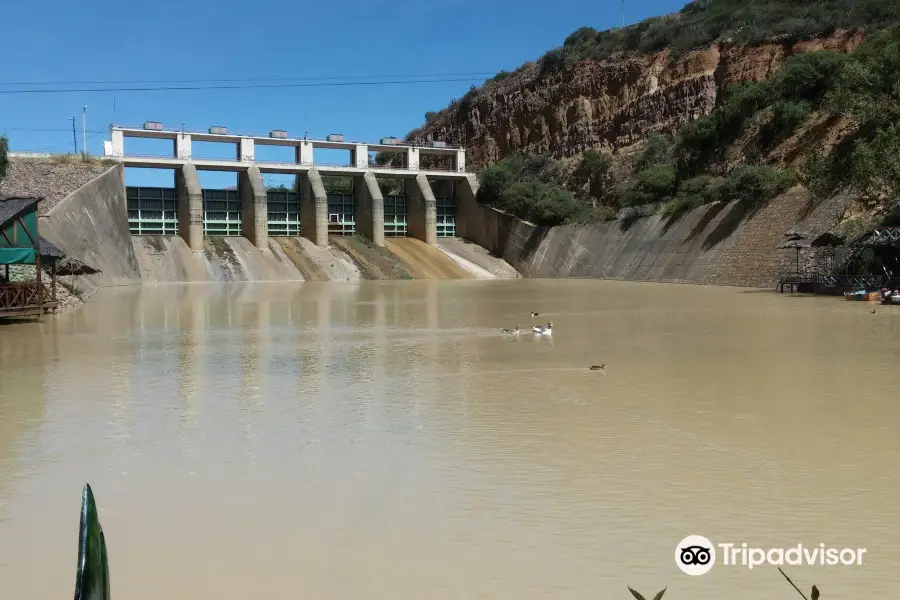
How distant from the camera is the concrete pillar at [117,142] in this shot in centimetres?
5388

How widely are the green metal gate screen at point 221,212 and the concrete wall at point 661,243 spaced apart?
18.1 meters

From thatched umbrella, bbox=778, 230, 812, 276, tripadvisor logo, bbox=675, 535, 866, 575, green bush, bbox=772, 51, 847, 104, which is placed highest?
green bush, bbox=772, 51, 847, 104

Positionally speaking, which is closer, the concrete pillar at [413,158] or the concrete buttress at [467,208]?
the concrete pillar at [413,158]

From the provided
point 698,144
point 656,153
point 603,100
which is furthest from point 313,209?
point 698,144

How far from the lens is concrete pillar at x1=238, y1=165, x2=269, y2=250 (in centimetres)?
5641

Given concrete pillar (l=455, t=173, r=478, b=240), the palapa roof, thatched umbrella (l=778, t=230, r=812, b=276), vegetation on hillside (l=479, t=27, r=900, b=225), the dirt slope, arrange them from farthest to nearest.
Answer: concrete pillar (l=455, t=173, r=478, b=240)
the dirt slope
thatched umbrella (l=778, t=230, r=812, b=276)
vegetation on hillside (l=479, t=27, r=900, b=225)
the palapa roof

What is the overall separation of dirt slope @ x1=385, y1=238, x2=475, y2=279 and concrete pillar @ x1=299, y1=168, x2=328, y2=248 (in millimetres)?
5143

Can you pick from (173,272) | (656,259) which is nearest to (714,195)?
(656,259)

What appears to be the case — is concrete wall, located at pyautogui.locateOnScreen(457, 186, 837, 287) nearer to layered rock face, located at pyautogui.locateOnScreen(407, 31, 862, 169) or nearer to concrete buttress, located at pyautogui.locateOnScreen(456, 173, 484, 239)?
concrete buttress, located at pyautogui.locateOnScreen(456, 173, 484, 239)

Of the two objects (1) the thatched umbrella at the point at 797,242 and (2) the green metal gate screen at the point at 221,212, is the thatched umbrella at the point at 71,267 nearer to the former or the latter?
(2) the green metal gate screen at the point at 221,212

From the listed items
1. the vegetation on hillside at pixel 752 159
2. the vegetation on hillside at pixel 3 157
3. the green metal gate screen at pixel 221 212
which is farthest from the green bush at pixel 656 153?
the vegetation on hillside at pixel 3 157

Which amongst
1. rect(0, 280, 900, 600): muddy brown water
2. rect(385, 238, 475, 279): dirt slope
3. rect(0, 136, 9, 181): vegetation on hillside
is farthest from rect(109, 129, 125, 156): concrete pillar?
rect(0, 280, 900, 600): muddy brown water

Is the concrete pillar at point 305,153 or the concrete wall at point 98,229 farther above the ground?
the concrete pillar at point 305,153

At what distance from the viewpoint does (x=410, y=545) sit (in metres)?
6.28
